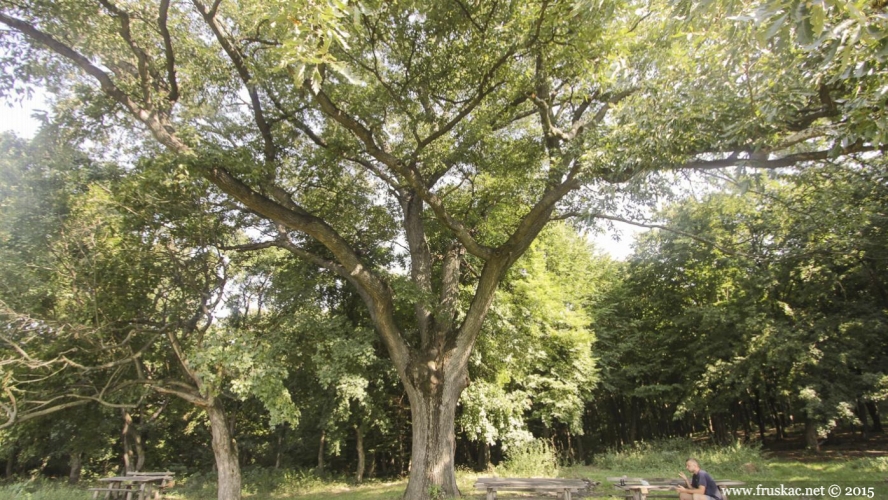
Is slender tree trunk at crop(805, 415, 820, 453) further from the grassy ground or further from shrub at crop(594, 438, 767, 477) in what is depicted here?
shrub at crop(594, 438, 767, 477)

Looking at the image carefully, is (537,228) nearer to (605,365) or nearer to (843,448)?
(605,365)

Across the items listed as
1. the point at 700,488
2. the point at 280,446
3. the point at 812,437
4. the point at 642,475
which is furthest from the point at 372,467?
the point at 812,437

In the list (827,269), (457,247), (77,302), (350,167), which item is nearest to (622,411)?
(827,269)

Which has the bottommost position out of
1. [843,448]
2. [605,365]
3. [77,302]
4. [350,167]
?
[843,448]

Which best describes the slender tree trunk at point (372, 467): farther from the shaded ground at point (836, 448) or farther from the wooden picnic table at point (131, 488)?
the shaded ground at point (836, 448)

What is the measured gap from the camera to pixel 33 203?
8906mm

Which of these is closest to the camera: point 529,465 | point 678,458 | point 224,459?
point 224,459

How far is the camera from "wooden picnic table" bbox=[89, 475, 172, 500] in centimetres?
975

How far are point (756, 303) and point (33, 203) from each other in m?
20.9

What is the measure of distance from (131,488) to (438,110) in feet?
37.4

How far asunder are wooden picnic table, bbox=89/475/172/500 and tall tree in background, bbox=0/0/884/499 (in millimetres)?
6373

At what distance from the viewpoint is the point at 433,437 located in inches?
313

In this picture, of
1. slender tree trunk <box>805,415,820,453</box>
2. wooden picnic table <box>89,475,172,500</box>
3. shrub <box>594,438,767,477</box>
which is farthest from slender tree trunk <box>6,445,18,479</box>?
slender tree trunk <box>805,415,820,453</box>

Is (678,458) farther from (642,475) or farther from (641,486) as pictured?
(641,486)
